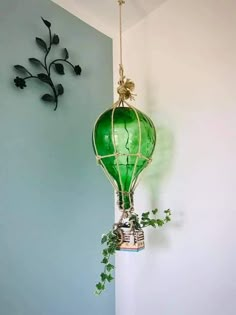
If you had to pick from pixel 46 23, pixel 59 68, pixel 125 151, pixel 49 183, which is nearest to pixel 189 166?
pixel 125 151

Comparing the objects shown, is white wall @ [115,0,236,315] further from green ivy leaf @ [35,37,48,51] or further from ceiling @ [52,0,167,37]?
green ivy leaf @ [35,37,48,51]

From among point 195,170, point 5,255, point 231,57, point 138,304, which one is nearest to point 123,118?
point 195,170

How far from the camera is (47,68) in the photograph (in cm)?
103

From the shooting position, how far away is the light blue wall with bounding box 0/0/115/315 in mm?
878

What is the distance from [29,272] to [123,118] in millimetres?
603

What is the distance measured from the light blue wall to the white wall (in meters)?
0.20

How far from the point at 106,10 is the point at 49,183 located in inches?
31.7

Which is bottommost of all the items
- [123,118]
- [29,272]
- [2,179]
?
[29,272]

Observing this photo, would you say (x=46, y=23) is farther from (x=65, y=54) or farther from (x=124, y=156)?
(x=124, y=156)

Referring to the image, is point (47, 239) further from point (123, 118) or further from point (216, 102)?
point (216, 102)

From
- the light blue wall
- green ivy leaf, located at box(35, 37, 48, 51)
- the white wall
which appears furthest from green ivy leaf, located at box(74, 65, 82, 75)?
the white wall

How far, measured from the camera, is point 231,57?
3.07 feet

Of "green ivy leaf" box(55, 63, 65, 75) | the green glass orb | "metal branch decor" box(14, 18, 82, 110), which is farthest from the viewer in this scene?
"green ivy leaf" box(55, 63, 65, 75)

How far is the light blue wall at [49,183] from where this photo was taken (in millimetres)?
878
